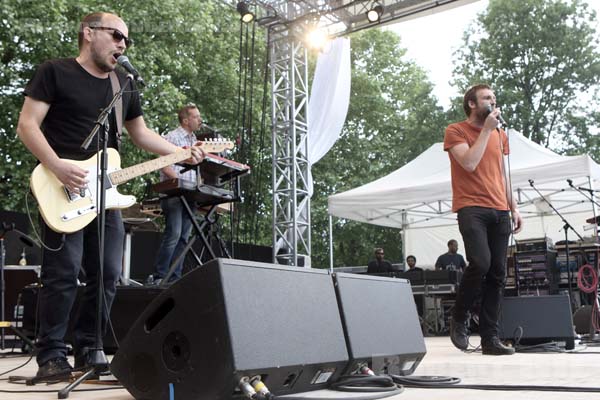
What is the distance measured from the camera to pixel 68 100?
3033 mm

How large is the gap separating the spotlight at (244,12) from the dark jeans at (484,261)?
6.62 m

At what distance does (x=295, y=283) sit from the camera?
2.05 meters

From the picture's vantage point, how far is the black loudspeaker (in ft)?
15.4

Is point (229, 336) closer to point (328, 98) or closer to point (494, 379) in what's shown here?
point (494, 379)

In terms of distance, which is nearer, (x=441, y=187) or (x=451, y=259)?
(x=441, y=187)

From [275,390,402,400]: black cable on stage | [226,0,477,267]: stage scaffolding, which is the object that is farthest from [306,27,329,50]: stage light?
[275,390,402,400]: black cable on stage

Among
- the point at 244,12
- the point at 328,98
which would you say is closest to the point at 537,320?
the point at 328,98

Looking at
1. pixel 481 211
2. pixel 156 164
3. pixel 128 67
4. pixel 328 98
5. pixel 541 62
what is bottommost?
pixel 481 211

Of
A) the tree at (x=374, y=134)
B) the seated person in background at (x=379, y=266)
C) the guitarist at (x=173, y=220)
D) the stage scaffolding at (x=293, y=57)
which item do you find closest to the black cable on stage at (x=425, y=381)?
the guitarist at (x=173, y=220)

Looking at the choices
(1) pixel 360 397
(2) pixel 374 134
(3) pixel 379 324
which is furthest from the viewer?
(2) pixel 374 134

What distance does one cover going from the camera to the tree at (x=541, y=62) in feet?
75.2

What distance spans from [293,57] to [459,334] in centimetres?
701

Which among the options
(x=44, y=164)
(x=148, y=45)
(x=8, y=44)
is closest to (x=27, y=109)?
(x=44, y=164)

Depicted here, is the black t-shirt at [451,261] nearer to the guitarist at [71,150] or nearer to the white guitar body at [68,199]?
the guitarist at [71,150]
